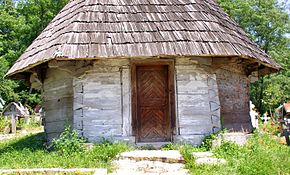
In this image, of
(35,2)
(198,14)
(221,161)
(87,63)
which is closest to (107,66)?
(87,63)

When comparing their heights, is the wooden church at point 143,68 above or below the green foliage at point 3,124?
above

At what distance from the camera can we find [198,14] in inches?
334

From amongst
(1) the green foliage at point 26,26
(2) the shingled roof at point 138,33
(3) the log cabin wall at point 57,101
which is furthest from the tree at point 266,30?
(3) the log cabin wall at point 57,101

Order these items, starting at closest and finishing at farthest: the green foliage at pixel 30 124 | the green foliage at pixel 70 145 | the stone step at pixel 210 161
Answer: the stone step at pixel 210 161 → the green foliage at pixel 70 145 → the green foliage at pixel 30 124

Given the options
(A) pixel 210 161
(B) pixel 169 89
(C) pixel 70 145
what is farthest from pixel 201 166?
(C) pixel 70 145

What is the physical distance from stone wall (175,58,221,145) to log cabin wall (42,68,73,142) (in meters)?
2.55

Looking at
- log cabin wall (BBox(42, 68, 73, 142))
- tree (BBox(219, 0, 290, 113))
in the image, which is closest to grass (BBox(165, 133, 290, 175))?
log cabin wall (BBox(42, 68, 73, 142))

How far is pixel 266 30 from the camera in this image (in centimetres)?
2956

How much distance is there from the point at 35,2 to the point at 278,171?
27635 mm

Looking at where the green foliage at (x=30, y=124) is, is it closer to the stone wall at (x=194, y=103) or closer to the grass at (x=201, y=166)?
the grass at (x=201, y=166)

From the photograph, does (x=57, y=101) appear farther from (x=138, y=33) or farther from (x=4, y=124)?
(x=4, y=124)

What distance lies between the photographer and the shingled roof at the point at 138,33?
23.9 feet

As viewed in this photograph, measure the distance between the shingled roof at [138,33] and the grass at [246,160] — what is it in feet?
6.35

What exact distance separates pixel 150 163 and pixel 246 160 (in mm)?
1639
